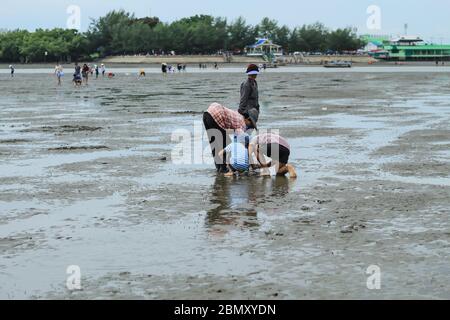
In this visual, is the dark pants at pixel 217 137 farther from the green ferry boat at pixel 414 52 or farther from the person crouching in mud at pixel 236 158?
the green ferry boat at pixel 414 52

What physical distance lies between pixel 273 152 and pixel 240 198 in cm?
212

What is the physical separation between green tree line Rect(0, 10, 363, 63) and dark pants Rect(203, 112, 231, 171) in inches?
5840

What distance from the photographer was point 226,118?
12.4m

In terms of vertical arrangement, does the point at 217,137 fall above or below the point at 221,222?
above

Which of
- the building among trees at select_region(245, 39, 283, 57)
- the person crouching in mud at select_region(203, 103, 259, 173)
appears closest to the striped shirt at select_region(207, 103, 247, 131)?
the person crouching in mud at select_region(203, 103, 259, 173)

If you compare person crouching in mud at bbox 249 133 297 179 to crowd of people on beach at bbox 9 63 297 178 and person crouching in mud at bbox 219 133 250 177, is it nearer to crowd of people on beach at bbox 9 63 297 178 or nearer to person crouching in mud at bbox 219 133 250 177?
crowd of people on beach at bbox 9 63 297 178

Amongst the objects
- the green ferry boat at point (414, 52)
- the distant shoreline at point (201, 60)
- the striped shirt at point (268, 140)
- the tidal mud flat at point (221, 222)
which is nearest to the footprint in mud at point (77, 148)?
the tidal mud flat at point (221, 222)

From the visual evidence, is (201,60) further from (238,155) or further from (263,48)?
(238,155)

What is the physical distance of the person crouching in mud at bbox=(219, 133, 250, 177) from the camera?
12.1m

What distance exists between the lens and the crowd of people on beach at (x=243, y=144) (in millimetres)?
12062

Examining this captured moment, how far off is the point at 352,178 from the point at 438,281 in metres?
5.46

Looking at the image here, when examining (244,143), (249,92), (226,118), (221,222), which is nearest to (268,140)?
(244,143)
